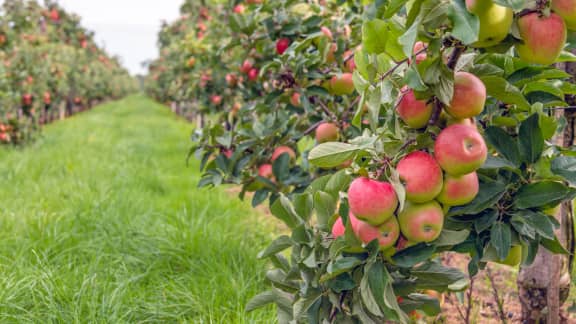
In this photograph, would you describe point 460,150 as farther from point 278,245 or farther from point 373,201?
point 278,245

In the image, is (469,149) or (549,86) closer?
(469,149)

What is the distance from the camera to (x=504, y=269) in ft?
8.23

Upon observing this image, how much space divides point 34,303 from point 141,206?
1.35 metres

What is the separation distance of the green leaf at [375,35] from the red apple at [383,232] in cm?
31

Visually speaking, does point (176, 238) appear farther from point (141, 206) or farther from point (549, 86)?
point (549, 86)

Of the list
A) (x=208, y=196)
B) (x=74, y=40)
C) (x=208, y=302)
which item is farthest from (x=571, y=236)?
(x=74, y=40)

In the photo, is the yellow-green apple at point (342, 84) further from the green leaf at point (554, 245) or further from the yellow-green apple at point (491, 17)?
the yellow-green apple at point (491, 17)

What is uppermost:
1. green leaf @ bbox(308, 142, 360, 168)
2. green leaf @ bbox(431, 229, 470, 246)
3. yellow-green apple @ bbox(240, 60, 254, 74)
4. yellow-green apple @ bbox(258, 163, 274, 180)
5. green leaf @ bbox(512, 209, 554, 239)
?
yellow-green apple @ bbox(240, 60, 254, 74)

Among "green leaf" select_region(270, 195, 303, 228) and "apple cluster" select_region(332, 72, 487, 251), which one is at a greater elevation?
"apple cluster" select_region(332, 72, 487, 251)

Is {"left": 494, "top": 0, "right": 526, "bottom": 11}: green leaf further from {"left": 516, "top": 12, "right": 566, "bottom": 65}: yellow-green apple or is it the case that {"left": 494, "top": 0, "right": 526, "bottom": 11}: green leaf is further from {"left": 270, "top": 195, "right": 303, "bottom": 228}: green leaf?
{"left": 270, "top": 195, "right": 303, "bottom": 228}: green leaf

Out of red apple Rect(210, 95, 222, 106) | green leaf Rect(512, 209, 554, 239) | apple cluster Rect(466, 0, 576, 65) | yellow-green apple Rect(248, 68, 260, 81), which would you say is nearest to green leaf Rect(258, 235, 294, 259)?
green leaf Rect(512, 209, 554, 239)

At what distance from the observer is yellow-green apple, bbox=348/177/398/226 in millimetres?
809

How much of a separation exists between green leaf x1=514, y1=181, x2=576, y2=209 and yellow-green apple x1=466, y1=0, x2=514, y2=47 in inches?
13.2

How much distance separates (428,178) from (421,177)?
0.01m
